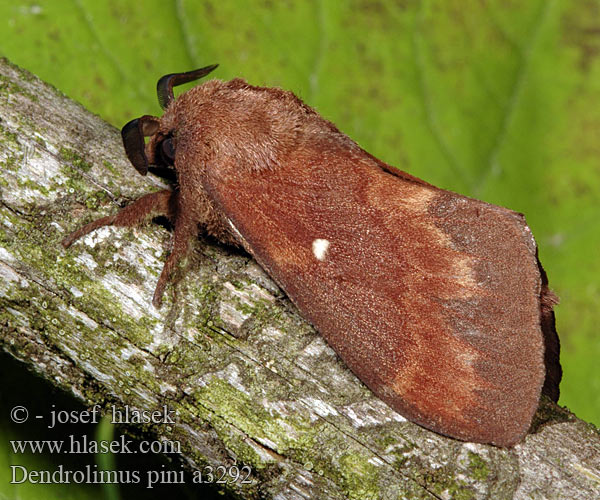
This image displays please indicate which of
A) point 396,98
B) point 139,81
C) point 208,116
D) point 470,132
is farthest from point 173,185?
point 470,132

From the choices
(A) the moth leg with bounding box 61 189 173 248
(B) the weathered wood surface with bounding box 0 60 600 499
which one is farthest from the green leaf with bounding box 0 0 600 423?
(B) the weathered wood surface with bounding box 0 60 600 499

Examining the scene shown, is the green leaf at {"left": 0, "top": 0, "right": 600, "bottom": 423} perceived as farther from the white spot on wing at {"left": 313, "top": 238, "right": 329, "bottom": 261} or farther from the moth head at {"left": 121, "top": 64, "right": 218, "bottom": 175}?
the white spot on wing at {"left": 313, "top": 238, "right": 329, "bottom": 261}

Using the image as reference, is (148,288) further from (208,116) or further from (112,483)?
(112,483)

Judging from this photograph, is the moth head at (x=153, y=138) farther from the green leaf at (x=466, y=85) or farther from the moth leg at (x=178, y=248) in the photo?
the green leaf at (x=466, y=85)

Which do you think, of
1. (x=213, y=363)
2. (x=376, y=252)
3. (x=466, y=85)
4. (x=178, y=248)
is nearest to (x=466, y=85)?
(x=466, y=85)

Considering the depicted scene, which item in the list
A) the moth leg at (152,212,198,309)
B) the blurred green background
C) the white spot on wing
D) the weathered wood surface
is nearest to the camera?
the weathered wood surface

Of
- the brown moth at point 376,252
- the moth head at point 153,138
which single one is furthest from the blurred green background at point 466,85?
the brown moth at point 376,252
